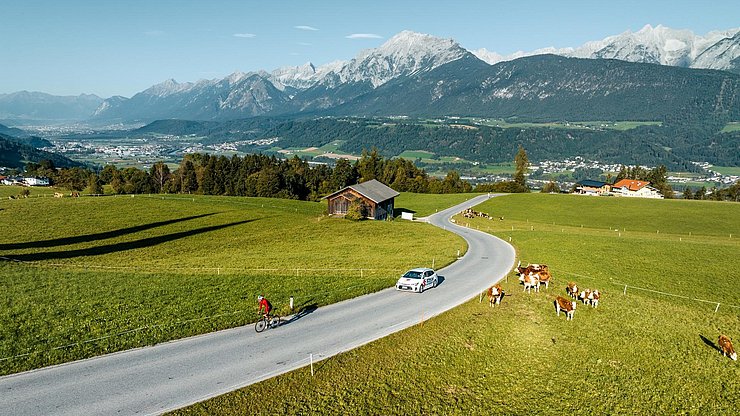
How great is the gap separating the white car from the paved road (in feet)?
4.89

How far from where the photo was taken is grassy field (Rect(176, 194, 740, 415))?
18.4 metres

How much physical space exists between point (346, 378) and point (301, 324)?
7621mm

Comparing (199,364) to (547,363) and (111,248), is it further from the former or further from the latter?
(111,248)

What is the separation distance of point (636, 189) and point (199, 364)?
6404 inches

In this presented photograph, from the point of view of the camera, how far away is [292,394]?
61.7ft

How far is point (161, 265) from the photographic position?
4575cm

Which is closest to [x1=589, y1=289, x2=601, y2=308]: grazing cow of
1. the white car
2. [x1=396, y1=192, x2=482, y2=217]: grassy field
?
the white car

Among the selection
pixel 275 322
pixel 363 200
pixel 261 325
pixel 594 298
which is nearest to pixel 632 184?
pixel 363 200

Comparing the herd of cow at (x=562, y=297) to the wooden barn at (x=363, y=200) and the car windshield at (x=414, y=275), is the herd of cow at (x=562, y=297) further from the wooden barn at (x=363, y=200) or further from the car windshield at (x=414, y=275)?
the wooden barn at (x=363, y=200)

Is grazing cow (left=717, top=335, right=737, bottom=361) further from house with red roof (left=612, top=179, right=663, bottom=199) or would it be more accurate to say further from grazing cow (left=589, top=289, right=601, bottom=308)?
house with red roof (left=612, top=179, right=663, bottom=199)

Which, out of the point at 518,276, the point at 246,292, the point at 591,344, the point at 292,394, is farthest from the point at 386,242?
the point at 292,394

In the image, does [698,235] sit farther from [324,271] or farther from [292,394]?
[292,394]

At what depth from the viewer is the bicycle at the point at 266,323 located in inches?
1014

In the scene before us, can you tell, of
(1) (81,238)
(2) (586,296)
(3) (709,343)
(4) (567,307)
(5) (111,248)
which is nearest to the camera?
(3) (709,343)
